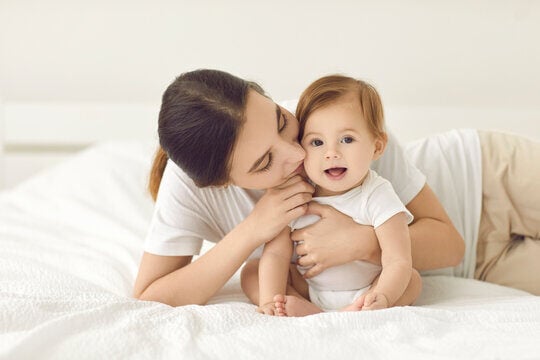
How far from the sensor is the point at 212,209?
5.18ft

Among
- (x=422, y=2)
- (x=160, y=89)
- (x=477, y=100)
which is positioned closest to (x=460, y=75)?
(x=477, y=100)

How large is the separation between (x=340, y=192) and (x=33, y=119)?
6.39 ft

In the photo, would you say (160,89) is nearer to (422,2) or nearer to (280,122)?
(422,2)

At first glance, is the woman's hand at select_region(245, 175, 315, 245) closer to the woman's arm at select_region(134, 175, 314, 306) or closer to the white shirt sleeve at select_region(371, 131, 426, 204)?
the woman's arm at select_region(134, 175, 314, 306)

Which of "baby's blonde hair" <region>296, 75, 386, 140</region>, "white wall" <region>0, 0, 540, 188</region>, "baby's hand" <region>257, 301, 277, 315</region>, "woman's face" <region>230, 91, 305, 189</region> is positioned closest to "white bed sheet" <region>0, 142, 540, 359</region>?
"baby's hand" <region>257, 301, 277, 315</region>

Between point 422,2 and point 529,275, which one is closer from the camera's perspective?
point 529,275

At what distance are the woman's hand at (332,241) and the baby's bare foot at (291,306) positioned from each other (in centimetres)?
10

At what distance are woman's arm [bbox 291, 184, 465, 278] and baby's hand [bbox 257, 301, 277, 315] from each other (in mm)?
119

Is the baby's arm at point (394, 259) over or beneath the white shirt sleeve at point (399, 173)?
beneath

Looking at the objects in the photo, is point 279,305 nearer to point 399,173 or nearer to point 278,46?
point 399,173

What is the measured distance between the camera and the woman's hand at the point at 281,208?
4.65ft

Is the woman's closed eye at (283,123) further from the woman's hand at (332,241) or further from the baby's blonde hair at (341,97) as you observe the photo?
the woman's hand at (332,241)

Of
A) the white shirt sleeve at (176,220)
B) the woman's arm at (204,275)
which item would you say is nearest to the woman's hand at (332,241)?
the woman's arm at (204,275)

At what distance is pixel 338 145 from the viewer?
4.38 ft
